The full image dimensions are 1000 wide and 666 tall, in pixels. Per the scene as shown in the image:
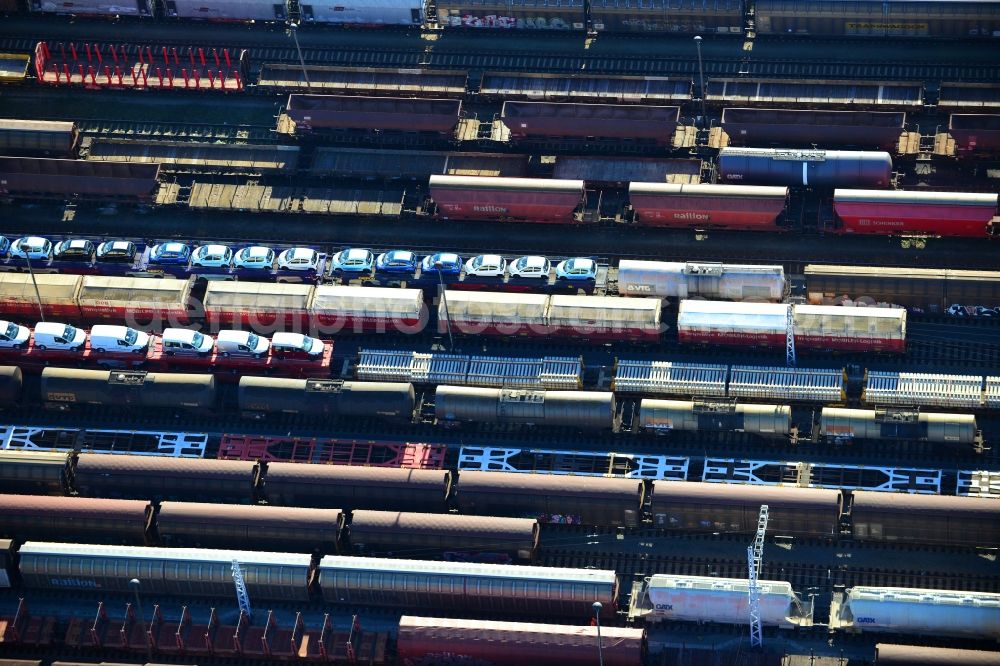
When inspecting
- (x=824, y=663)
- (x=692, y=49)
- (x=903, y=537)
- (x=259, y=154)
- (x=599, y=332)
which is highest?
(x=692, y=49)

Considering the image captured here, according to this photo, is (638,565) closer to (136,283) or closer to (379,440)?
(379,440)

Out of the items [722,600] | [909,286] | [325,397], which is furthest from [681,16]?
[722,600]

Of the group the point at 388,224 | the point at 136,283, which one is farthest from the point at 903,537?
the point at 136,283

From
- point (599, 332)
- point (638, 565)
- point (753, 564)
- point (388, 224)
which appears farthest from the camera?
point (388, 224)

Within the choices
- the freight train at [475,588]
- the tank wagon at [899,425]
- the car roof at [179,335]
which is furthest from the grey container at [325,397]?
the tank wagon at [899,425]

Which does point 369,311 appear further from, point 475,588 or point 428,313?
point 475,588

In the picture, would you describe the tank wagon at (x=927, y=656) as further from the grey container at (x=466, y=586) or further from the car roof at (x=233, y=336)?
the car roof at (x=233, y=336)

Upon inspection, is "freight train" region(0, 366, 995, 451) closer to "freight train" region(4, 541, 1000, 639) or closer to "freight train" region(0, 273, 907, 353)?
"freight train" region(0, 273, 907, 353)

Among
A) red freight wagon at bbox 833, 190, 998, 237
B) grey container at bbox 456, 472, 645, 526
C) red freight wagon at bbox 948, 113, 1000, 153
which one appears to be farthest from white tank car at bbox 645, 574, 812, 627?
red freight wagon at bbox 948, 113, 1000, 153
